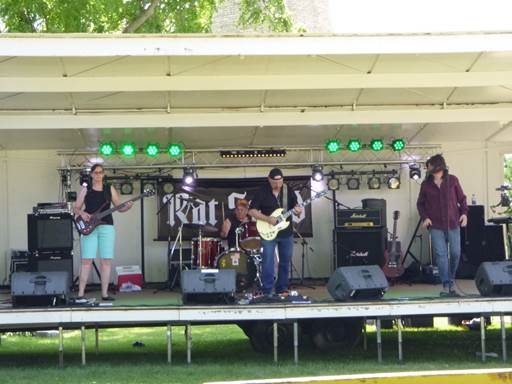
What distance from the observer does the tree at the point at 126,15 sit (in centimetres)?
1551

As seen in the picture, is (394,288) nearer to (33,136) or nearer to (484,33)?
(484,33)

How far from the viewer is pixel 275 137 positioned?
37.9 ft

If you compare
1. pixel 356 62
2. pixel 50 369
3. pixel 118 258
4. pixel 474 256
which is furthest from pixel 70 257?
pixel 474 256

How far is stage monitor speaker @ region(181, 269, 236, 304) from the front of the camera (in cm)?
848

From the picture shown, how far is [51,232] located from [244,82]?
11.2ft

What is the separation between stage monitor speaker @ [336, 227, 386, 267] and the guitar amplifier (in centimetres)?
8

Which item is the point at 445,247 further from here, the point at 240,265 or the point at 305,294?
the point at 240,265

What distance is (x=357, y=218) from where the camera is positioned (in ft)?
37.5

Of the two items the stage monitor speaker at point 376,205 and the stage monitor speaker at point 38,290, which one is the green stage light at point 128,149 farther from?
the stage monitor speaker at point 376,205

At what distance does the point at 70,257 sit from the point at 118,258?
4.79ft

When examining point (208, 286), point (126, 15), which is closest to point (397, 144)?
point (208, 286)

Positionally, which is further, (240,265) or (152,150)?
(152,150)

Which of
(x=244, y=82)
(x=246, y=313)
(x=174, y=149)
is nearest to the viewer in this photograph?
(x=246, y=313)

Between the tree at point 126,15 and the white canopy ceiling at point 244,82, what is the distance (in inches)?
200
